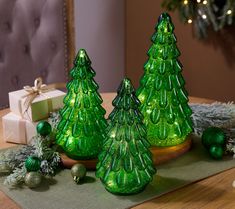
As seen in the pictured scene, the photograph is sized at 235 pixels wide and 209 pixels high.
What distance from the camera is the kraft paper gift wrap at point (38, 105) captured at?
3.83 feet

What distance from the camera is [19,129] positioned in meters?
1.17

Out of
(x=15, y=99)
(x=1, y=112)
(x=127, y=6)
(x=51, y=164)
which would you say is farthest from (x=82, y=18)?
(x=51, y=164)

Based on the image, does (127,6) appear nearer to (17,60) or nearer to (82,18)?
(82,18)

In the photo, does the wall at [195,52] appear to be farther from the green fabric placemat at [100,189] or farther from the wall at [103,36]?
the green fabric placemat at [100,189]

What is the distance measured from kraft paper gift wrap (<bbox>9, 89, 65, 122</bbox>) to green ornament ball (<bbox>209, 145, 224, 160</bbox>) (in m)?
0.40

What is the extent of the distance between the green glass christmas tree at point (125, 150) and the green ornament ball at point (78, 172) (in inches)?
2.6

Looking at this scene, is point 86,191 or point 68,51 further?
point 68,51

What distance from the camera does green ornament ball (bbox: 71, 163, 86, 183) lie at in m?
0.97

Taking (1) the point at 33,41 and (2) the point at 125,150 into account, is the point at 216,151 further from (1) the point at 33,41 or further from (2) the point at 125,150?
(1) the point at 33,41

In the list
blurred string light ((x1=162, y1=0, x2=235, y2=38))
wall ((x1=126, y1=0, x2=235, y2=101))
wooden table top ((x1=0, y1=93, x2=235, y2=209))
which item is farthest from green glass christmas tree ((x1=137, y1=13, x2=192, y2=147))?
wall ((x1=126, y1=0, x2=235, y2=101))

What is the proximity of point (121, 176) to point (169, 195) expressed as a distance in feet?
0.35

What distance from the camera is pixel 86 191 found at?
938mm

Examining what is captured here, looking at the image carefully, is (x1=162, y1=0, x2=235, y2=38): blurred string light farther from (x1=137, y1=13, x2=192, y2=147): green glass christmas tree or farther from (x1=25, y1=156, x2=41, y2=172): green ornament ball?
(x1=25, y1=156, x2=41, y2=172): green ornament ball

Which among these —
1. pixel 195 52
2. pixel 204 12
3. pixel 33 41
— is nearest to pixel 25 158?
pixel 33 41
